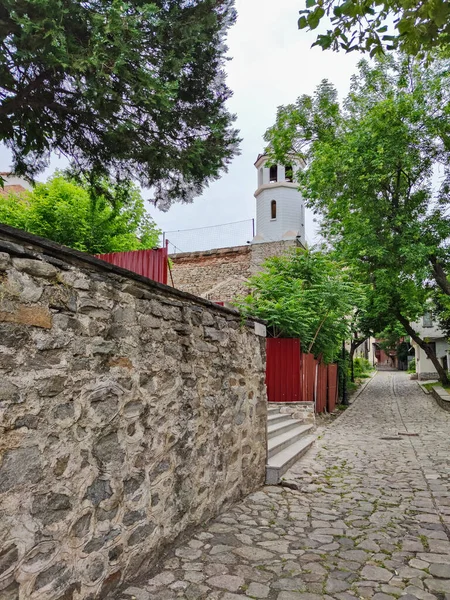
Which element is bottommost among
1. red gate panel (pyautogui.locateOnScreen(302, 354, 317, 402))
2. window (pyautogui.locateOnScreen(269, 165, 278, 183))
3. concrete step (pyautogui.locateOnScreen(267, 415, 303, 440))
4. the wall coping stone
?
concrete step (pyautogui.locateOnScreen(267, 415, 303, 440))

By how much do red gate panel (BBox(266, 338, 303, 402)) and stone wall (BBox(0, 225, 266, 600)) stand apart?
599 cm

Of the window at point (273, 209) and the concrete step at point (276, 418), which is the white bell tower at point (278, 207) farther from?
the concrete step at point (276, 418)

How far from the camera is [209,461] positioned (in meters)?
3.63

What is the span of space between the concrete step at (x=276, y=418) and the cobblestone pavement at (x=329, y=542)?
4.36 feet

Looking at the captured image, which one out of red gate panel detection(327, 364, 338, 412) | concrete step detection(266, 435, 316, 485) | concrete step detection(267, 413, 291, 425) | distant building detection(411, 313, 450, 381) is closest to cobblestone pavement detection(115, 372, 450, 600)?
concrete step detection(266, 435, 316, 485)

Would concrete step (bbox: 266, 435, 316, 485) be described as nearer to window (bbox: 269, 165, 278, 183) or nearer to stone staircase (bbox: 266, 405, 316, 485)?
stone staircase (bbox: 266, 405, 316, 485)

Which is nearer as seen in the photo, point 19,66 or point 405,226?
point 19,66

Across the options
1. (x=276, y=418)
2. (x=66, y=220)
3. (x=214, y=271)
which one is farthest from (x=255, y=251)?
(x=276, y=418)

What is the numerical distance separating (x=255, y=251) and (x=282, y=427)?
12109mm

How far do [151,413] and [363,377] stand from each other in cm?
2738

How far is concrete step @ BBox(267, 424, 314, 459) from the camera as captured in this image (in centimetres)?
600

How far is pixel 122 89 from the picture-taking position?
4637mm

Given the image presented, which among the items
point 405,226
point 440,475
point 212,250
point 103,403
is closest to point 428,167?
point 405,226

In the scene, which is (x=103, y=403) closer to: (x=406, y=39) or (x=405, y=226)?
(x=406, y=39)
